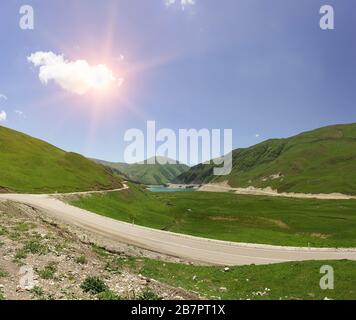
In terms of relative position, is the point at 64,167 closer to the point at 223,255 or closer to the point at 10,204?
the point at 10,204

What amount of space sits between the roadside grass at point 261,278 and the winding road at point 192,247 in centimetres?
923

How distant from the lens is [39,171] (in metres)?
118

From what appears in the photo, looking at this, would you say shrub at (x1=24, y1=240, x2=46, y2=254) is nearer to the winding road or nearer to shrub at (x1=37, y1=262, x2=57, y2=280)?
shrub at (x1=37, y1=262, x2=57, y2=280)

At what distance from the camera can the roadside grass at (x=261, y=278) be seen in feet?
118

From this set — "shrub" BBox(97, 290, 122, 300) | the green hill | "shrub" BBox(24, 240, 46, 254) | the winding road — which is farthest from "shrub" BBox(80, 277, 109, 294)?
the green hill

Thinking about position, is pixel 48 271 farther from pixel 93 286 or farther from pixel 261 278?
pixel 261 278

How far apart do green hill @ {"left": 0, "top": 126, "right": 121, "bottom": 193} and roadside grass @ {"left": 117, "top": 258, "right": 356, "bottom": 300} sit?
210 feet

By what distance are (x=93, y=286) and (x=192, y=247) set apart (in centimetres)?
4033

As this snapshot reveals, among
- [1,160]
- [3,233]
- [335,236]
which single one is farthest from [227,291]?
[1,160]

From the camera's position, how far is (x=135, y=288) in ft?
76.3

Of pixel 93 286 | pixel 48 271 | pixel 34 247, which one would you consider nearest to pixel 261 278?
pixel 93 286

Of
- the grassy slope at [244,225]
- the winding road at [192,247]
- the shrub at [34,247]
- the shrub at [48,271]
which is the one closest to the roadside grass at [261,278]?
the winding road at [192,247]

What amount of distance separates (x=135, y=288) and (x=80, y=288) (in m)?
3.53

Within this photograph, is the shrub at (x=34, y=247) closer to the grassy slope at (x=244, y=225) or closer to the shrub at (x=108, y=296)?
the shrub at (x=108, y=296)
